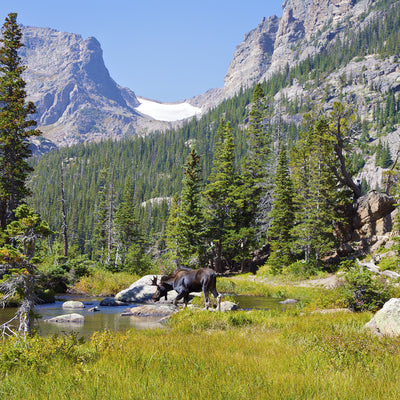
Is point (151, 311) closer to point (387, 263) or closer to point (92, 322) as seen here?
point (92, 322)

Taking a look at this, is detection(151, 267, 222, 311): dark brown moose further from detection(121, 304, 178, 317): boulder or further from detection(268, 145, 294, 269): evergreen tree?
detection(268, 145, 294, 269): evergreen tree

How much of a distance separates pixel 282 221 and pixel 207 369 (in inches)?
1582

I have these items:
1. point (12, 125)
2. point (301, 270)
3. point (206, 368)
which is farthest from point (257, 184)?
point (206, 368)

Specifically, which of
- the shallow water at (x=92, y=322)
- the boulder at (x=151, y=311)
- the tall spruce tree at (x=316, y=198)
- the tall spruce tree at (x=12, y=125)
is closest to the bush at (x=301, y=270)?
the tall spruce tree at (x=316, y=198)

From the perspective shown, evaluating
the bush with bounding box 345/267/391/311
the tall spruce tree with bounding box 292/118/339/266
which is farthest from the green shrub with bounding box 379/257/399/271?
the bush with bounding box 345/267/391/311

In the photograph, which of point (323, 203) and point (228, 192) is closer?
point (323, 203)

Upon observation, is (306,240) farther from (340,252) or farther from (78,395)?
(78,395)

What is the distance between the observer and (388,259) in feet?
97.3

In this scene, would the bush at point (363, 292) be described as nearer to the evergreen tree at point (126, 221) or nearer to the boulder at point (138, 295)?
the boulder at point (138, 295)

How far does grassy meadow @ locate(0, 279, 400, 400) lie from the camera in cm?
422

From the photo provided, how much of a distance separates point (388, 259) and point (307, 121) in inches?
874

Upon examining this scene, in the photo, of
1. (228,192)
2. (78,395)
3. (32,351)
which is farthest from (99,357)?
(228,192)

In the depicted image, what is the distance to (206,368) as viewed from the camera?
525cm

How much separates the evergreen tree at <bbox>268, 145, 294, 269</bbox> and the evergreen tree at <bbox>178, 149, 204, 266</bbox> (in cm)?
945
